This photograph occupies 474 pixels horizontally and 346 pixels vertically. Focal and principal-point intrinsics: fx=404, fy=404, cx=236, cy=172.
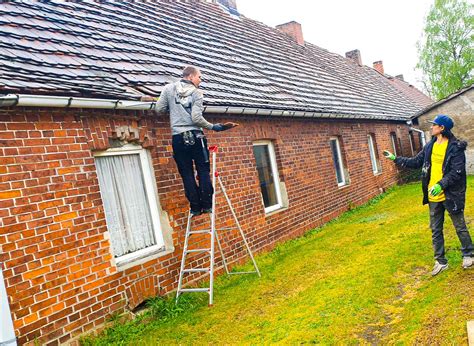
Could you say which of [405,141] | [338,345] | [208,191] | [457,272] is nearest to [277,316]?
[338,345]

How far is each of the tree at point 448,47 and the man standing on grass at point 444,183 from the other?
28.0m

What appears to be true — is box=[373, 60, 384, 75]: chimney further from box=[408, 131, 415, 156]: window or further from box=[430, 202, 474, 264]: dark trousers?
box=[430, 202, 474, 264]: dark trousers

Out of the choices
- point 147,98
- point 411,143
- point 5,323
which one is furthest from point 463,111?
point 5,323

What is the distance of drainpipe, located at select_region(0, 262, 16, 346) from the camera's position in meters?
3.55

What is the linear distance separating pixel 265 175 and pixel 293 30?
12.0 meters

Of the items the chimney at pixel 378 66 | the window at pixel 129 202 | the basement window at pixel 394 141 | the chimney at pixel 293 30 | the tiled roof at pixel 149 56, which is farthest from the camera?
the chimney at pixel 378 66

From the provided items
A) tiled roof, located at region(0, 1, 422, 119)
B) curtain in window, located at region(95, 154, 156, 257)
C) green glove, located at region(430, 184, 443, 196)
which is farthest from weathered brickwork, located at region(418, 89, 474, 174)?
curtain in window, located at region(95, 154, 156, 257)

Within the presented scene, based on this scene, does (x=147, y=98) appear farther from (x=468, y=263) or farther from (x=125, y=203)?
(x=468, y=263)

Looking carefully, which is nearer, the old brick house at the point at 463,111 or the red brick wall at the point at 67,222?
the red brick wall at the point at 67,222

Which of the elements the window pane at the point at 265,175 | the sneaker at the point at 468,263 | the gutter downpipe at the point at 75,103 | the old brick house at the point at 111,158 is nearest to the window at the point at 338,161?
the old brick house at the point at 111,158

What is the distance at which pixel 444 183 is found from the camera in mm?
4984

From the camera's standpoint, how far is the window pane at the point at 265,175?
28.1 ft

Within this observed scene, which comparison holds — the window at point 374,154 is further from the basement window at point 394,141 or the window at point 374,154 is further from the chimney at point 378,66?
the chimney at point 378,66

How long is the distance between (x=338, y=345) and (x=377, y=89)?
66.6 ft
